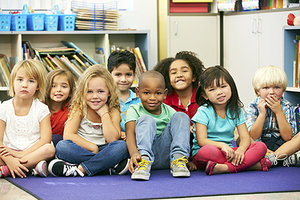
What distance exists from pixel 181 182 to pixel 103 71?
760 millimetres

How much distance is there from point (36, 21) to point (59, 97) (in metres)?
1.33

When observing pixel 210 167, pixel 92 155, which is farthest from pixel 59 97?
pixel 210 167

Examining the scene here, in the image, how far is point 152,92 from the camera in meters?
2.49

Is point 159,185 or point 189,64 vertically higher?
point 189,64

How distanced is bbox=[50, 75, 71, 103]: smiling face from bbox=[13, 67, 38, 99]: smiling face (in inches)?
9.7

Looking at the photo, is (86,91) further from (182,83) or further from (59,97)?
(182,83)

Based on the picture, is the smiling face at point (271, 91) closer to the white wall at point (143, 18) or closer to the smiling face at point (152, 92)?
the smiling face at point (152, 92)

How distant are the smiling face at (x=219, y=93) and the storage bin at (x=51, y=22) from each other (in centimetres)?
185

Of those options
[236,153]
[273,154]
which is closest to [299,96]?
[273,154]

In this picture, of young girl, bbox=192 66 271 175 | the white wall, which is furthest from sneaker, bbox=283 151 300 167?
the white wall

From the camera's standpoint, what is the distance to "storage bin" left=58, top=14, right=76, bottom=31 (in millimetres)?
3969

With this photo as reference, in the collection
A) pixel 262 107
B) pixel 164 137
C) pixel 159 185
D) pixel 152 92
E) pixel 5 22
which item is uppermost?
pixel 5 22

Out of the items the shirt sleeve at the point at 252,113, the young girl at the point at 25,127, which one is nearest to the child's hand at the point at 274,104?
the shirt sleeve at the point at 252,113

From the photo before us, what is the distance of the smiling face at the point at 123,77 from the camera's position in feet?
9.62
